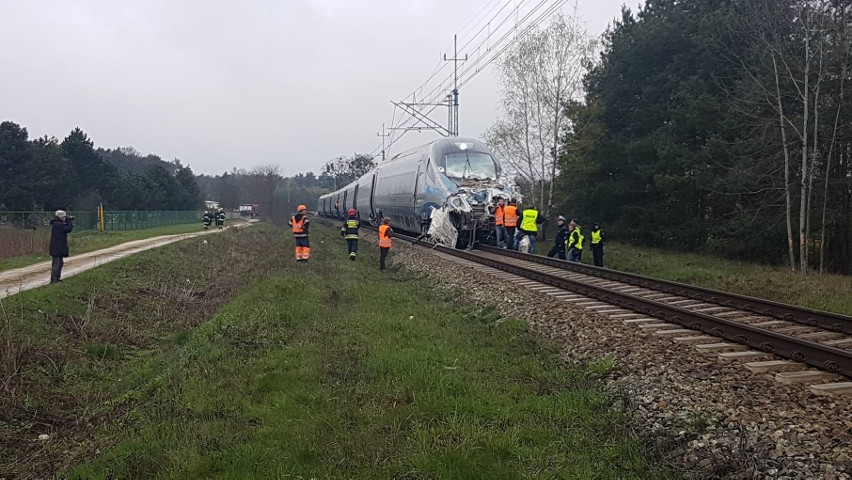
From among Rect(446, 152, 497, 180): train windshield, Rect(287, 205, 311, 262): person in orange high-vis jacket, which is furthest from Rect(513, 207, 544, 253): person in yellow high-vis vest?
Rect(287, 205, 311, 262): person in orange high-vis jacket

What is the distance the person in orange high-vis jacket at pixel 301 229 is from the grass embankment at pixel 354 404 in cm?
654

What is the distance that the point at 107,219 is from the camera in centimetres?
3622

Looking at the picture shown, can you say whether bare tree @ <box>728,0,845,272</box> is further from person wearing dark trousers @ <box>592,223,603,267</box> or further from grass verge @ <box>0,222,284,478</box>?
grass verge @ <box>0,222,284,478</box>

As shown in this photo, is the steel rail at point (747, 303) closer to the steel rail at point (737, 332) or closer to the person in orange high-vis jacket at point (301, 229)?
the steel rail at point (737, 332)

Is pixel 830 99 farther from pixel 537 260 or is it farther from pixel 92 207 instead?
pixel 92 207

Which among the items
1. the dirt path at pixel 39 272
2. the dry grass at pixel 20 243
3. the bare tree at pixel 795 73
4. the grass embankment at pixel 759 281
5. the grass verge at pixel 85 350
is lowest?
the grass verge at pixel 85 350

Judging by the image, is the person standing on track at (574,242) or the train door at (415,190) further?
the train door at (415,190)

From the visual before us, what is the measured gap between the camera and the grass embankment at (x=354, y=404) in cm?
453

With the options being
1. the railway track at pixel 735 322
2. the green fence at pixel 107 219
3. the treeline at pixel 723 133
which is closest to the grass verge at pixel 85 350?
the railway track at pixel 735 322

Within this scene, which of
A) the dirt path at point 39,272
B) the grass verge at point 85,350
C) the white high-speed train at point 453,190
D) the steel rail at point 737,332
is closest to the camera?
the steel rail at point 737,332

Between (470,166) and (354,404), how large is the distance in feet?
47.7

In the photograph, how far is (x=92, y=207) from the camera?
48094 mm

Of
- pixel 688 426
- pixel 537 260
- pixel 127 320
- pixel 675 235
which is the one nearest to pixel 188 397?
pixel 688 426

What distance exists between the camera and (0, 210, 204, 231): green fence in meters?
28.5
